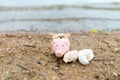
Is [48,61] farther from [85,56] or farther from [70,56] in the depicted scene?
[85,56]

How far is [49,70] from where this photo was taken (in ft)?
7.78

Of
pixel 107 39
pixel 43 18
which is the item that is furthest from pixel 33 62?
pixel 43 18

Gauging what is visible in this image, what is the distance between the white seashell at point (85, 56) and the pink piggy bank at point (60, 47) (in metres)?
0.13

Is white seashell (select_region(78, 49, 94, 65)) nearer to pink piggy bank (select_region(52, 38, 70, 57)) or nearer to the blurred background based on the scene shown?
pink piggy bank (select_region(52, 38, 70, 57))

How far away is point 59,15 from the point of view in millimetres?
4457

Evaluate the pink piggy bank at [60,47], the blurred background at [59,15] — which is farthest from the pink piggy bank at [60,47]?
the blurred background at [59,15]

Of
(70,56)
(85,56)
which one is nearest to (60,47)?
(70,56)

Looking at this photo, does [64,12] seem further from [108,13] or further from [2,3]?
[2,3]

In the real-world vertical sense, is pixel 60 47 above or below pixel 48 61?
above

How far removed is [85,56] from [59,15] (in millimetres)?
2089

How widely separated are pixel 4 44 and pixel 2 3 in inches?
97.4

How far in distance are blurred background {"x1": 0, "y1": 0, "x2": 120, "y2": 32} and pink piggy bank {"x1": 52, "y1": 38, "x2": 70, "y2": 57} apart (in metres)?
1.27

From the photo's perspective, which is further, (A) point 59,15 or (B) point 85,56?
(A) point 59,15

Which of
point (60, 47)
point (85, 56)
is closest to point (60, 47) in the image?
point (60, 47)
